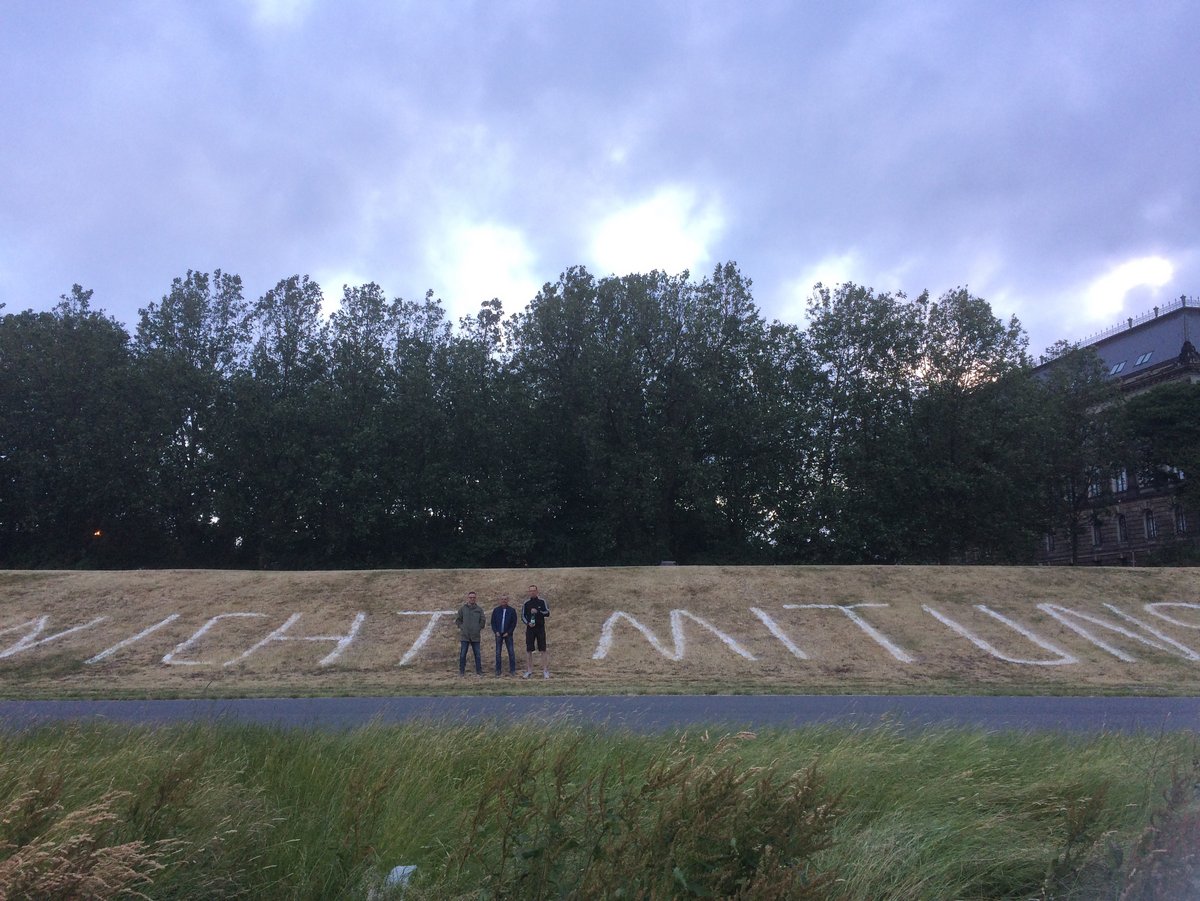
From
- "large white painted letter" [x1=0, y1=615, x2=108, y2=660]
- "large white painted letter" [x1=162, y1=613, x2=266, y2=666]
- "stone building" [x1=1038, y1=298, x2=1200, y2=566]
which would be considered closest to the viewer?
"large white painted letter" [x1=162, y1=613, x2=266, y2=666]

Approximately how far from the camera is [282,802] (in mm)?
6062

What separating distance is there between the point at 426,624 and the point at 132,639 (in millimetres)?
6889

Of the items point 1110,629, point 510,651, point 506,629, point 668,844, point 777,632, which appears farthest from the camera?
point 1110,629

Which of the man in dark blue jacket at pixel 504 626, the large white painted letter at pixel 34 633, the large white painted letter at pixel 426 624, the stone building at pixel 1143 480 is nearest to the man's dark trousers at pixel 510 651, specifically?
the man in dark blue jacket at pixel 504 626

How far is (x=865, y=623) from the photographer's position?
24.4 m

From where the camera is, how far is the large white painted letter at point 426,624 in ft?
74.3

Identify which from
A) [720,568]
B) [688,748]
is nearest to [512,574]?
[720,568]

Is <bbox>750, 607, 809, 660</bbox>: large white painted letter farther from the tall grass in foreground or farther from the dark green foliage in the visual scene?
the dark green foliage

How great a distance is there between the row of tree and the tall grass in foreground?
38.8 meters

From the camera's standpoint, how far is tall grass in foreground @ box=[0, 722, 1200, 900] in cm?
450

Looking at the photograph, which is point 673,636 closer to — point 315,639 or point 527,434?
point 315,639

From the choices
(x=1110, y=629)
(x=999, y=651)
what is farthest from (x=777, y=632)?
(x=1110, y=629)

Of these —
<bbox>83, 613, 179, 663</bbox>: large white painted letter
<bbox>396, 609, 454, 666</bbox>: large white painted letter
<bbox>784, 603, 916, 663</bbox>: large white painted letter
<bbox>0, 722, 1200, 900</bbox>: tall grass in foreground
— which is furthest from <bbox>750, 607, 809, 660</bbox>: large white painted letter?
<bbox>83, 613, 179, 663</bbox>: large white painted letter

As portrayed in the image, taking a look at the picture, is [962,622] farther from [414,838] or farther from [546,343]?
[546,343]
